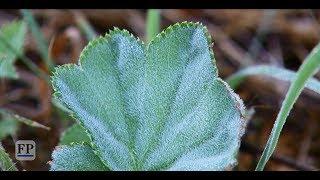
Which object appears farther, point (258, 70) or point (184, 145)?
point (258, 70)

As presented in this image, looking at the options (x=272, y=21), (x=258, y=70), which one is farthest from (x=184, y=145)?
(x=272, y=21)

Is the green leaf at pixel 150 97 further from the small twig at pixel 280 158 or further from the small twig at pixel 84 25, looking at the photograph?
the small twig at pixel 84 25

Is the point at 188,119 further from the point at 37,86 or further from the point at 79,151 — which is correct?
the point at 37,86

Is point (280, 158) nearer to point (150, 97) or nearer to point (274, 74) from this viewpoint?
point (274, 74)

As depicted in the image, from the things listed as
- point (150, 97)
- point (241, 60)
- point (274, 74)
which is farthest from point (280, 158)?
point (150, 97)

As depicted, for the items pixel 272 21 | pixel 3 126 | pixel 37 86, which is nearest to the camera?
pixel 3 126

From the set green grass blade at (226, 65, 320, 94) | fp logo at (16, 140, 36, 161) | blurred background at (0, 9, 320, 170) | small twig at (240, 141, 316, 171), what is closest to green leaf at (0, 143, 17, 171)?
fp logo at (16, 140, 36, 161)
